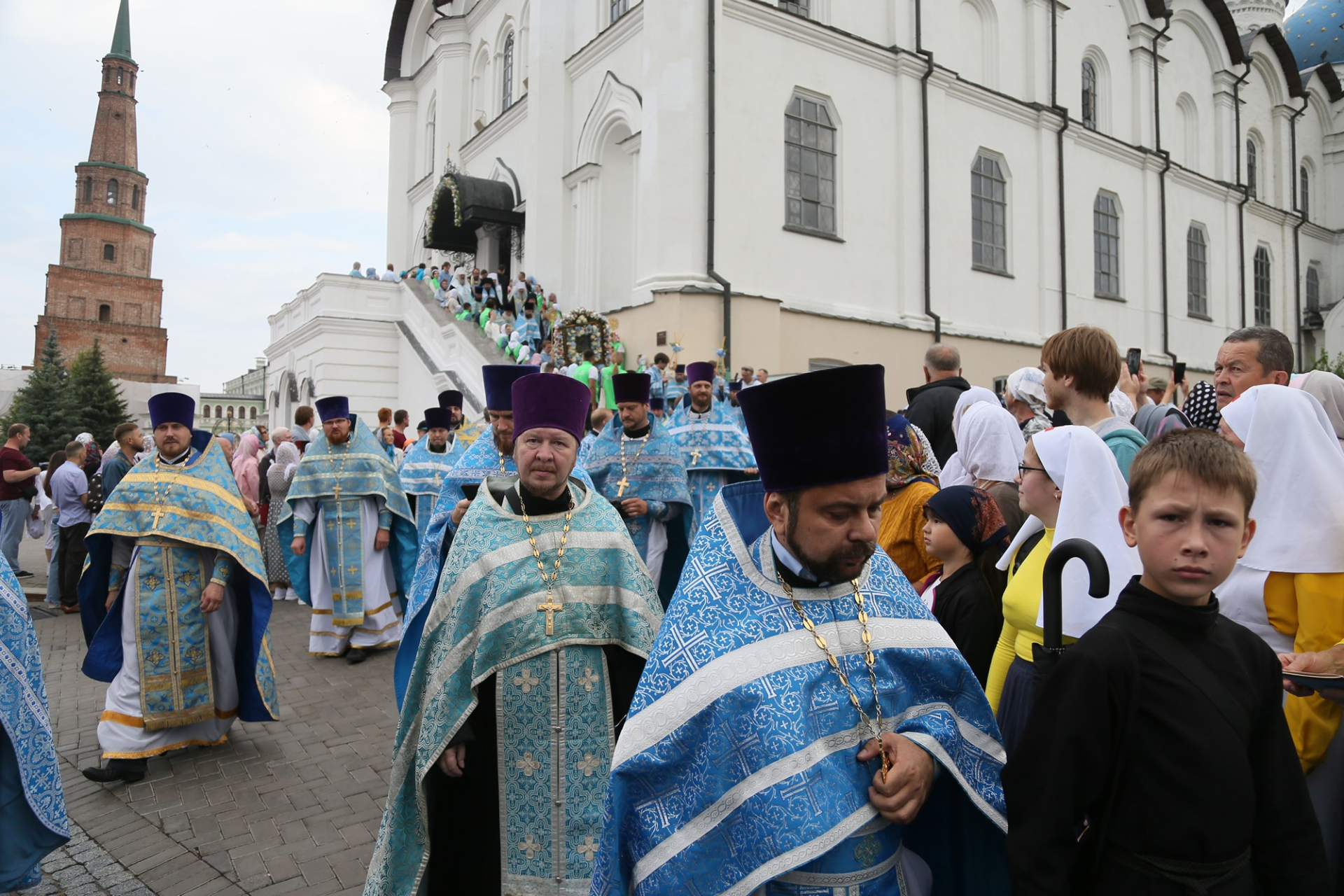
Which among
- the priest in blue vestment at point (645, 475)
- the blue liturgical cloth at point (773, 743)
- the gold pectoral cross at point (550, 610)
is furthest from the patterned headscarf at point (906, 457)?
the priest in blue vestment at point (645, 475)

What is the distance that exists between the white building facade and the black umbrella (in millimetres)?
14743

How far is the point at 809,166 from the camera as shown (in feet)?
61.8

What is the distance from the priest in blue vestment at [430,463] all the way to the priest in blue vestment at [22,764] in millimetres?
4756

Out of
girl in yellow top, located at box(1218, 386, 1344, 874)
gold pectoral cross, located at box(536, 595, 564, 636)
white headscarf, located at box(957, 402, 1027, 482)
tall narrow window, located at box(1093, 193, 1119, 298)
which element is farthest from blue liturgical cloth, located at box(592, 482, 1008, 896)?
tall narrow window, located at box(1093, 193, 1119, 298)

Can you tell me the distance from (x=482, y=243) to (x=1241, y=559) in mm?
24240

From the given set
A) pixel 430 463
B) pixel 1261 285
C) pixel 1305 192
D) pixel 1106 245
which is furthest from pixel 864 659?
pixel 1305 192

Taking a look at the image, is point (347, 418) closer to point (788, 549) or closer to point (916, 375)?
point (788, 549)

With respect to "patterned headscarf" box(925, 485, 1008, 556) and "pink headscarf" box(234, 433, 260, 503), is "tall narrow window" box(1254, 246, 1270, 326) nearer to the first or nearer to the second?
"pink headscarf" box(234, 433, 260, 503)

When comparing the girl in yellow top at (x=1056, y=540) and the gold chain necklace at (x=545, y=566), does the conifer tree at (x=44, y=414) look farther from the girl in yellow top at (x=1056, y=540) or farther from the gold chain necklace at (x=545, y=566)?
the girl in yellow top at (x=1056, y=540)

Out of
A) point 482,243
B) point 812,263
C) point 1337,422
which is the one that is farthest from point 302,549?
point 482,243

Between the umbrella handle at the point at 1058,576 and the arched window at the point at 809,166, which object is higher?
the arched window at the point at 809,166

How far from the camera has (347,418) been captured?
816cm

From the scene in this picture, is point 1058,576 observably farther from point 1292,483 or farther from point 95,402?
point 95,402

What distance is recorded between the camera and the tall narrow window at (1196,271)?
2802cm
